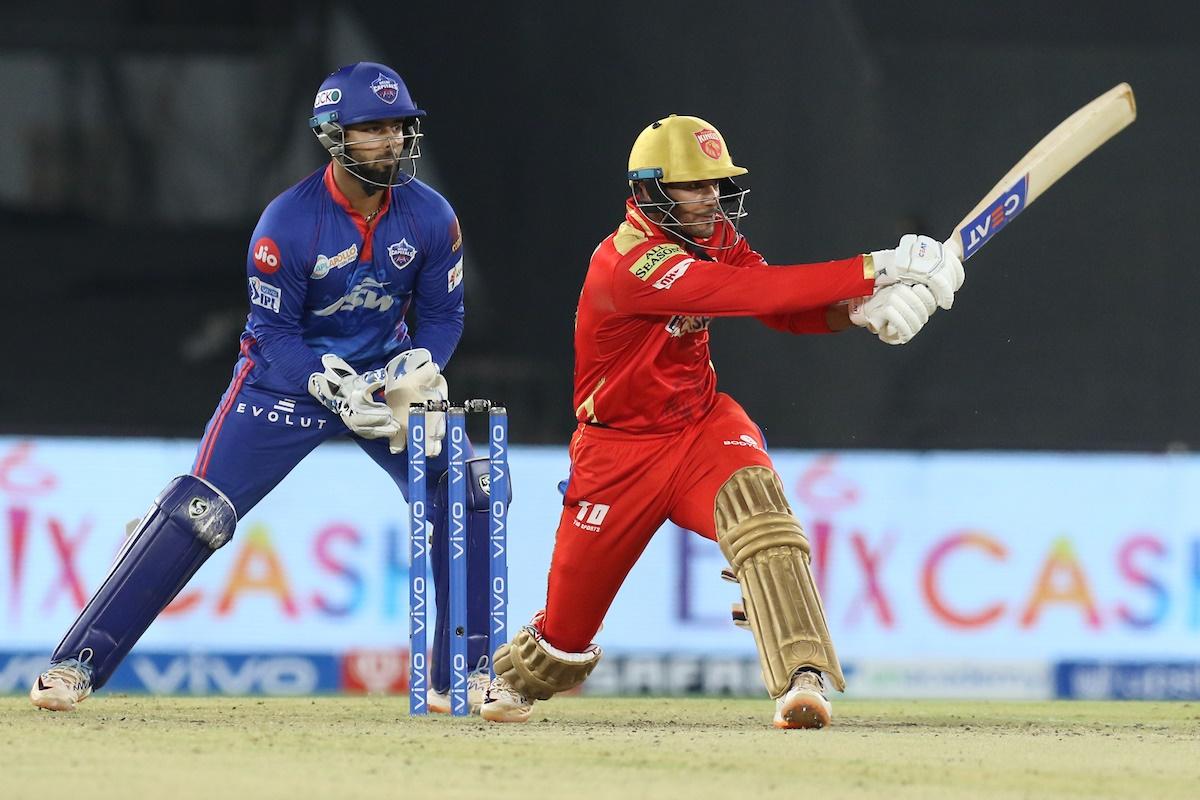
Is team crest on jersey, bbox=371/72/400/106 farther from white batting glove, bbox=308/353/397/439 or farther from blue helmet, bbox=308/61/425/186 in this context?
white batting glove, bbox=308/353/397/439

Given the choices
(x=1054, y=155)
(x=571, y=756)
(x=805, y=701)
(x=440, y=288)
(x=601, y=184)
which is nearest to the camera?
(x=571, y=756)

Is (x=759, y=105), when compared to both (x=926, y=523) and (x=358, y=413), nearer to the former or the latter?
(x=926, y=523)

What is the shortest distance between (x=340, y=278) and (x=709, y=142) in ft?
3.01

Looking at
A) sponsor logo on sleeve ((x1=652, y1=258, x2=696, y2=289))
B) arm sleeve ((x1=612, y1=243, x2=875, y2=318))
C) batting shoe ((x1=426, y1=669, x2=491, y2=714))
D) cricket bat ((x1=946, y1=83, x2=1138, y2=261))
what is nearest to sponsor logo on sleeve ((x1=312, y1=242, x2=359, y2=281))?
arm sleeve ((x1=612, y1=243, x2=875, y2=318))

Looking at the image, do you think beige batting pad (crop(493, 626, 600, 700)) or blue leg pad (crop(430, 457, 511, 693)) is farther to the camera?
blue leg pad (crop(430, 457, 511, 693))

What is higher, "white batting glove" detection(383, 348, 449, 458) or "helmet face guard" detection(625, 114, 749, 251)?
"helmet face guard" detection(625, 114, 749, 251)

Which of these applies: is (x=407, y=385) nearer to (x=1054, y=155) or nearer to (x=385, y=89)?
(x=385, y=89)

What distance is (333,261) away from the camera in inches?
189

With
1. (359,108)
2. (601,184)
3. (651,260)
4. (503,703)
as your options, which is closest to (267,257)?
(359,108)

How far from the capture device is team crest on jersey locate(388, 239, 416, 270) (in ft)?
15.9

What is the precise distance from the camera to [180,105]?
714cm

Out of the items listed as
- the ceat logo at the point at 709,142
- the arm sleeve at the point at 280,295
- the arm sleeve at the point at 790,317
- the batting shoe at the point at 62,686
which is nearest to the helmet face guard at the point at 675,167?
the ceat logo at the point at 709,142

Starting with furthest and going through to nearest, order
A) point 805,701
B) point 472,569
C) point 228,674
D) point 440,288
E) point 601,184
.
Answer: point 601,184 < point 228,674 < point 440,288 < point 472,569 < point 805,701

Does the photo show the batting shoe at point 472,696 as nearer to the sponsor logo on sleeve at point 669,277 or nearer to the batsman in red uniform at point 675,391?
the batsman in red uniform at point 675,391
